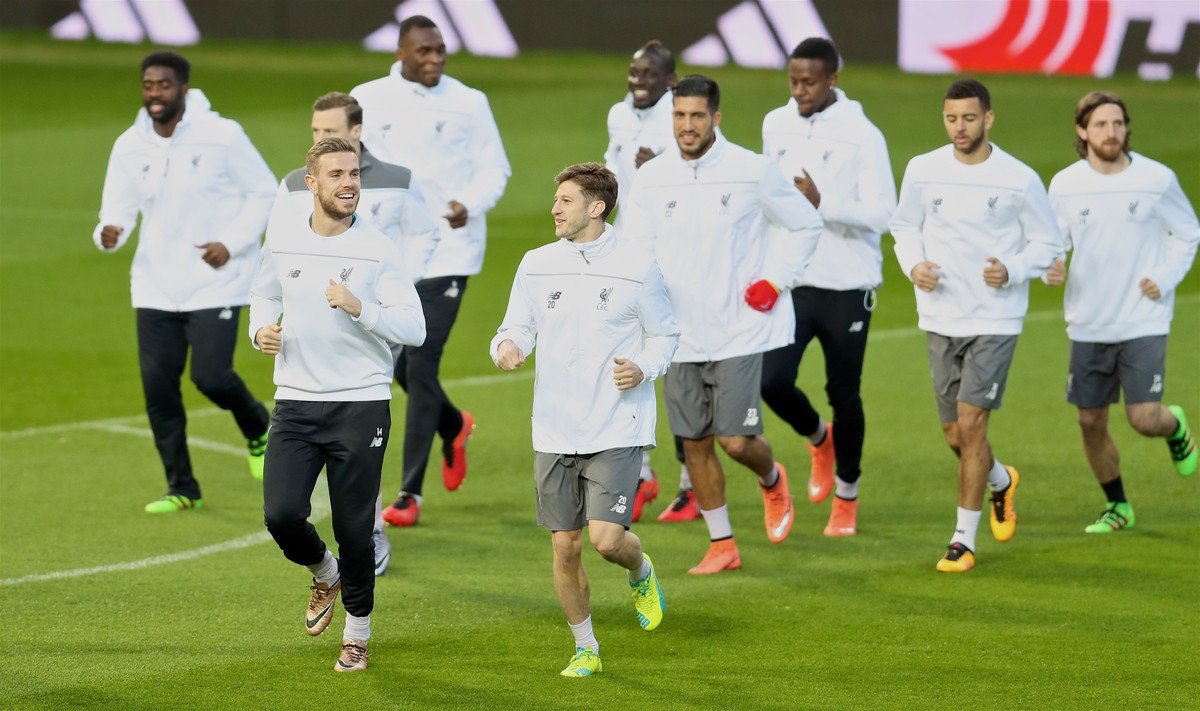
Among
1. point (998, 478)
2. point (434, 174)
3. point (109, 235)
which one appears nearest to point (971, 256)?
point (998, 478)

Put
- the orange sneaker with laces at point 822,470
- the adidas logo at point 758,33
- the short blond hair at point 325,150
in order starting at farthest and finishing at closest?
the adidas logo at point 758,33 < the orange sneaker with laces at point 822,470 < the short blond hair at point 325,150

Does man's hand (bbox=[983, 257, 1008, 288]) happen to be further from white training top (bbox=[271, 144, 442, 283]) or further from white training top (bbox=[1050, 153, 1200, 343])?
white training top (bbox=[271, 144, 442, 283])

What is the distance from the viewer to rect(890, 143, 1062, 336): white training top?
9367mm

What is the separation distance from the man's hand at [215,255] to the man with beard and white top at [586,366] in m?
3.16

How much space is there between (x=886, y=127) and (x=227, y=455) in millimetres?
17081

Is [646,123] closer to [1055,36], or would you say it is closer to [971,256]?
[971,256]

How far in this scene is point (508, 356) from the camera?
748 cm

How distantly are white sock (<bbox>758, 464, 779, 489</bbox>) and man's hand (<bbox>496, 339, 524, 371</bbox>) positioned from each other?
8.59 ft

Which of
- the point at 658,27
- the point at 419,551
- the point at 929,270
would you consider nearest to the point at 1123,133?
the point at 929,270

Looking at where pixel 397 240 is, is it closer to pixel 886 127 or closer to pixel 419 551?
pixel 419 551

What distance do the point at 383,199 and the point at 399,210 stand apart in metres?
0.11

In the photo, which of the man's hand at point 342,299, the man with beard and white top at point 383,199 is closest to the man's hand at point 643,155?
the man with beard and white top at point 383,199

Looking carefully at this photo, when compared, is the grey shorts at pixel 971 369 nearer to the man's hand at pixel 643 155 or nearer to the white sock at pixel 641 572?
the man's hand at pixel 643 155

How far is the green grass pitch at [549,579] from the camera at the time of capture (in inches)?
299
